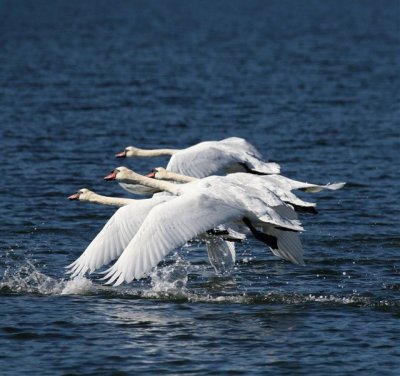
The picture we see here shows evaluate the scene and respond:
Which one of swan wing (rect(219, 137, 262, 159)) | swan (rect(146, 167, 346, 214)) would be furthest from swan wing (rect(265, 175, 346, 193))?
swan wing (rect(219, 137, 262, 159))

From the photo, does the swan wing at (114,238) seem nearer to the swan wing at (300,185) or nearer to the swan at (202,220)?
the swan at (202,220)

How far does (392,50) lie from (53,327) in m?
46.2

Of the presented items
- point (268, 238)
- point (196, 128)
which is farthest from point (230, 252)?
point (196, 128)

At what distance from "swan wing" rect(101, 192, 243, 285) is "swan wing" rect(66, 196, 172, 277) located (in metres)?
1.30

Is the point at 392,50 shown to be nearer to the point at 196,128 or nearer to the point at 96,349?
the point at 196,128

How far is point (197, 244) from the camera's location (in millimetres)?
19703

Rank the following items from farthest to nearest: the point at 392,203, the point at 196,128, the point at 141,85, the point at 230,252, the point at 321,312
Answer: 1. the point at 141,85
2. the point at 196,128
3. the point at 392,203
4. the point at 230,252
5. the point at 321,312

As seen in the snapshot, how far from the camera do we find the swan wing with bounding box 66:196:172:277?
1636 cm

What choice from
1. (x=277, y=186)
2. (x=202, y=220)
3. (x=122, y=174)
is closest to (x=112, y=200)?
(x=122, y=174)

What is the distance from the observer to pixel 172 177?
1839cm

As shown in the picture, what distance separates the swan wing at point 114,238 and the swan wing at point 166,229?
130cm

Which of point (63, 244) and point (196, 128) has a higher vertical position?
point (196, 128)

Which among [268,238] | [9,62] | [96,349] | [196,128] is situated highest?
[9,62]

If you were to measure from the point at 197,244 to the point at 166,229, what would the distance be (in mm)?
4754
